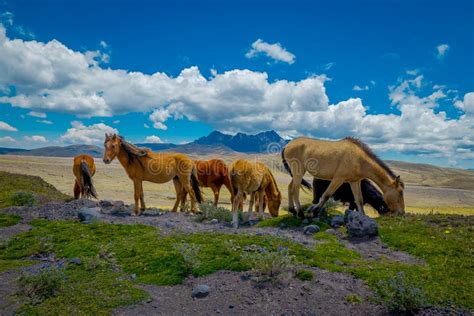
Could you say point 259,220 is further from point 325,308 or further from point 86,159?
point 86,159

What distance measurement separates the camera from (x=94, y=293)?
6.19 m

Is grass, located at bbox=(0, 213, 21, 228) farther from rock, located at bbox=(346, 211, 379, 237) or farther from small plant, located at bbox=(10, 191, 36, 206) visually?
rock, located at bbox=(346, 211, 379, 237)

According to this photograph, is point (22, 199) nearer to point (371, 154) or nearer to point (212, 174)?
point (212, 174)

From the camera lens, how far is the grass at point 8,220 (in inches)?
434

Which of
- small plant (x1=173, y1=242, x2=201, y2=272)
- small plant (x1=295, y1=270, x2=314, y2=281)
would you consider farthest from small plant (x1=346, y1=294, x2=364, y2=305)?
small plant (x1=173, y1=242, x2=201, y2=272)

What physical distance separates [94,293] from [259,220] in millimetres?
6967

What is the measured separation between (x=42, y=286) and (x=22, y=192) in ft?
35.3

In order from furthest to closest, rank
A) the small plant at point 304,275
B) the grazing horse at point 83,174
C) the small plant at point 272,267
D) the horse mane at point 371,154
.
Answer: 1. the grazing horse at point 83,174
2. the horse mane at point 371,154
3. the small plant at point 304,275
4. the small plant at point 272,267

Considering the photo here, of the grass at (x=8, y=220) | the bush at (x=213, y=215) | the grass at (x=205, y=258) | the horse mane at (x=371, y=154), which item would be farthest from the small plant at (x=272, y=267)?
the grass at (x=8, y=220)

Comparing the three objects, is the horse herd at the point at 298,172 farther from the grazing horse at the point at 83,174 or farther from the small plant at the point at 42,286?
the small plant at the point at 42,286

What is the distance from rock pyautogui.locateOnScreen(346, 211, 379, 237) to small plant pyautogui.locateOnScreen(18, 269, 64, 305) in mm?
7274

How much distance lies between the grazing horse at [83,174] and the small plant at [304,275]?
42.6 ft

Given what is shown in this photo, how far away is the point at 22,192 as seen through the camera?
1497cm

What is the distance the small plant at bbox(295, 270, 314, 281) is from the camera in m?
6.78
